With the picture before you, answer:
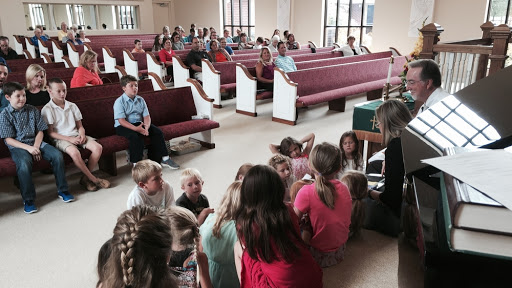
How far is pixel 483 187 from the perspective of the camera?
0.48 meters

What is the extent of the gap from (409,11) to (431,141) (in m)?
12.7

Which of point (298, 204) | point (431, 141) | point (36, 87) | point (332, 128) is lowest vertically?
point (332, 128)

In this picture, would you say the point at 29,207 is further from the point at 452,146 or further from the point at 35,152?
the point at 452,146

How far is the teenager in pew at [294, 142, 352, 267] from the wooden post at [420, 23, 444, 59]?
243 centimetres

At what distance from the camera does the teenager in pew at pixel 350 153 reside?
3.61 metres

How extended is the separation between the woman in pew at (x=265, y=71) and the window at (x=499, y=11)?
22.9 feet

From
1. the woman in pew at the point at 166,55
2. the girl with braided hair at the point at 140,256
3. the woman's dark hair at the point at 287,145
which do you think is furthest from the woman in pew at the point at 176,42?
A: the girl with braided hair at the point at 140,256

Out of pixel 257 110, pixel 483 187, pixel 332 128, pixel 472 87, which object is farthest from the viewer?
pixel 257 110

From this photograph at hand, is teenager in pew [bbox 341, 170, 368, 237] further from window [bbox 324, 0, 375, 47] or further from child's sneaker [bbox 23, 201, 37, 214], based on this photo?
window [bbox 324, 0, 375, 47]

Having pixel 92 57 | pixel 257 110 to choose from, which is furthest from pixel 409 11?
pixel 92 57

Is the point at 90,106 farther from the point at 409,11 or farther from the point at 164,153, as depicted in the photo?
the point at 409,11

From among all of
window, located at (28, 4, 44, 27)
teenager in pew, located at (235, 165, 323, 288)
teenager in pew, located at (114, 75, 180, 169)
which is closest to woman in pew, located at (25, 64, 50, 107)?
teenager in pew, located at (114, 75, 180, 169)

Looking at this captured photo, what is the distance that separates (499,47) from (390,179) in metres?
2.49

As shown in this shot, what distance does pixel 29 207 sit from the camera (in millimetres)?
3717
